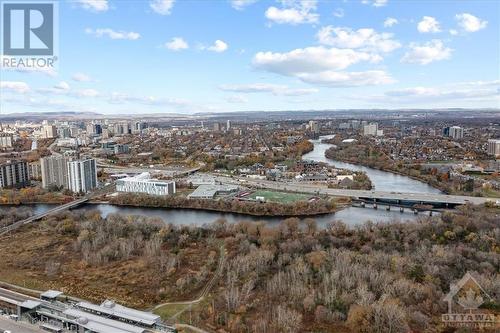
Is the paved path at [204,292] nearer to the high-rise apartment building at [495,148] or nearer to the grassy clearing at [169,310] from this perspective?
the grassy clearing at [169,310]

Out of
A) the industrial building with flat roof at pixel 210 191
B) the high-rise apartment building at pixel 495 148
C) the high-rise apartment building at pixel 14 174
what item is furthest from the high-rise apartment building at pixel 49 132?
the high-rise apartment building at pixel 495 148

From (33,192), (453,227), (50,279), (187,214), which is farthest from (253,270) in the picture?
(33,192)

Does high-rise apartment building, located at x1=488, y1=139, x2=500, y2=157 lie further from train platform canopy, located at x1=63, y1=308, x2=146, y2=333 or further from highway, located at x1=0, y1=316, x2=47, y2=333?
highway, located at x1=0, y1=316, x2=47, y2=333

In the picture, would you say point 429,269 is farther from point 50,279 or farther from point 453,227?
point 50,279

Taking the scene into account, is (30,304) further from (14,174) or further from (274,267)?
(14,174)

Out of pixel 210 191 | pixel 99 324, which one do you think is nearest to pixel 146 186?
pixel 210 191
